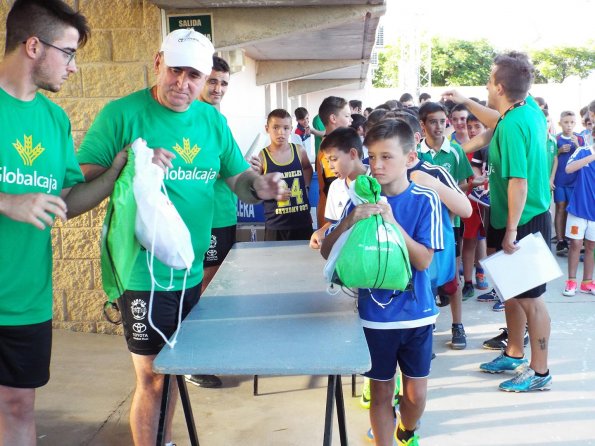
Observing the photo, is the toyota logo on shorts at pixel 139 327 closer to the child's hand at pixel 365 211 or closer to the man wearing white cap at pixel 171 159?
the man wearing white cap at pixel 171 159

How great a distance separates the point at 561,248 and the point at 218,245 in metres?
5.97

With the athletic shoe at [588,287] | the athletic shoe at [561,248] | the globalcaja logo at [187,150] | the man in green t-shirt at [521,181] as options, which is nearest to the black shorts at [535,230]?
the man in green t-shirt at [521,181]

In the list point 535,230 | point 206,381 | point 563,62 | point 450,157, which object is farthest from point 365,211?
point 563,62

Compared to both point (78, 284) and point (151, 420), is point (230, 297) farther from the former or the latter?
point (78, 284)

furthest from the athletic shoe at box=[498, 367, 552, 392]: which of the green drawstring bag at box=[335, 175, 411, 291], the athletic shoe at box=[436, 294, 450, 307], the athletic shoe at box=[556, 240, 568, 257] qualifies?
the athletic shoe at box=[556, 240, 568, 257]

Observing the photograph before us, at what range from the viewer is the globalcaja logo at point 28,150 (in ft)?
7.52

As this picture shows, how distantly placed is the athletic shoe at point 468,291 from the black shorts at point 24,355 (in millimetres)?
4892

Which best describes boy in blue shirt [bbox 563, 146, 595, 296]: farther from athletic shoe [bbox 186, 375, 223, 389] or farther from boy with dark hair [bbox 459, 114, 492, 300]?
athletic shoe [bbox 186, 375, 223, 389]

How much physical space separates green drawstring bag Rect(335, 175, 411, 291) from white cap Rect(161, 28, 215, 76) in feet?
2.91

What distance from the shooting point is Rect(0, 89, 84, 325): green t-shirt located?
228 cm

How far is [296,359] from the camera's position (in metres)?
2.05

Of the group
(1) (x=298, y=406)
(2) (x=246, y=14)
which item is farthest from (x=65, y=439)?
(2) (x=246, y=14)

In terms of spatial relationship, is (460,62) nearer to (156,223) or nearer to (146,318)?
(146,318)

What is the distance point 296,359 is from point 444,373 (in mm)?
2833
